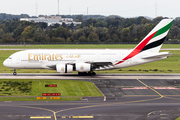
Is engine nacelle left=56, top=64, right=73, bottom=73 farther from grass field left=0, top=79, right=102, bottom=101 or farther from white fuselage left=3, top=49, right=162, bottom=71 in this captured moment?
grass field left=0, top=79, right=102, bottom=101

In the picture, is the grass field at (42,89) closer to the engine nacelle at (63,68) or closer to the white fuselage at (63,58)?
the engine nacelle at (63,68)

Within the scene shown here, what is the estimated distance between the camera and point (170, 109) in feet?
99.1

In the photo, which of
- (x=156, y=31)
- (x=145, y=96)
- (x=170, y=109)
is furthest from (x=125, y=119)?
(x=156, y=31)

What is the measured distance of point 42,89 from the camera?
39.3m

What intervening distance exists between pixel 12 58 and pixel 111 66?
1895 centimetres

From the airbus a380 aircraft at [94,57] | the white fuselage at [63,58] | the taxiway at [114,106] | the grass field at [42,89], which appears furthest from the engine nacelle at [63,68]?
the taxiway at [114,106]

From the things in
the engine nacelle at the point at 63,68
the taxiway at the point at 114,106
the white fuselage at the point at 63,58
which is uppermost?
the white fuselage at the point at 63,58

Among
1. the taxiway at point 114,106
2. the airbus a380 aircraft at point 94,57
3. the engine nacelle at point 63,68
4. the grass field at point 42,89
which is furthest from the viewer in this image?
the airbus a380 aircraft at point 94,57

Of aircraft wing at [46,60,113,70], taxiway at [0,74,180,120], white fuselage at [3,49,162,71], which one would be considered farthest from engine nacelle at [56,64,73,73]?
taxiway at [0,74,180,120]

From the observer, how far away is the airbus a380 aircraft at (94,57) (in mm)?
51344

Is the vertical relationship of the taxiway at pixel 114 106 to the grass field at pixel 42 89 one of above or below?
below

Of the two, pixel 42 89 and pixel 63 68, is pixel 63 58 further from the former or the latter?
pixel 42 89

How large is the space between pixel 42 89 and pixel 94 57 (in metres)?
15.9

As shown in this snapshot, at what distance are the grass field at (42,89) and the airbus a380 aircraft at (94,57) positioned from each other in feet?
22.1
